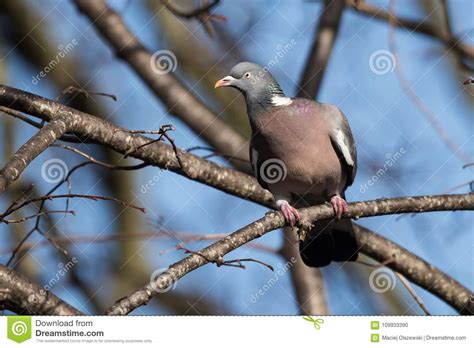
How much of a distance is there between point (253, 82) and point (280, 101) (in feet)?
0.63

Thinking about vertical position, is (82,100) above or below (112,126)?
above

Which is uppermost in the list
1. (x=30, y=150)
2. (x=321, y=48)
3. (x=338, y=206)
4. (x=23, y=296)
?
(x=321, y=48)

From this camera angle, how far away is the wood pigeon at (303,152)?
3.82 metres

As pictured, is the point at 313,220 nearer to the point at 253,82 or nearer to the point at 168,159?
the point at 168,159

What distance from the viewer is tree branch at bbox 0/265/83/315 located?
276 cm

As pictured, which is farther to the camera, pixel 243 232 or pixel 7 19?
pixel 7 19

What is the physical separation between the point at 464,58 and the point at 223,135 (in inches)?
62.5

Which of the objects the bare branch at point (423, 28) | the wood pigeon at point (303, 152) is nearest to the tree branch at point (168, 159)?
the wood pigeon at point (303, 152)

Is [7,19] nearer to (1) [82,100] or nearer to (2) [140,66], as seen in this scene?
(1) [82,100]

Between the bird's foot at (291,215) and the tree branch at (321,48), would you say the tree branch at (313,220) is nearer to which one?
the bird's foot at (291,215)

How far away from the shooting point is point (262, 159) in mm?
3938

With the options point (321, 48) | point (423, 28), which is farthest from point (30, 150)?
point (423, 28)

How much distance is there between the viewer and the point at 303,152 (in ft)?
12.5
